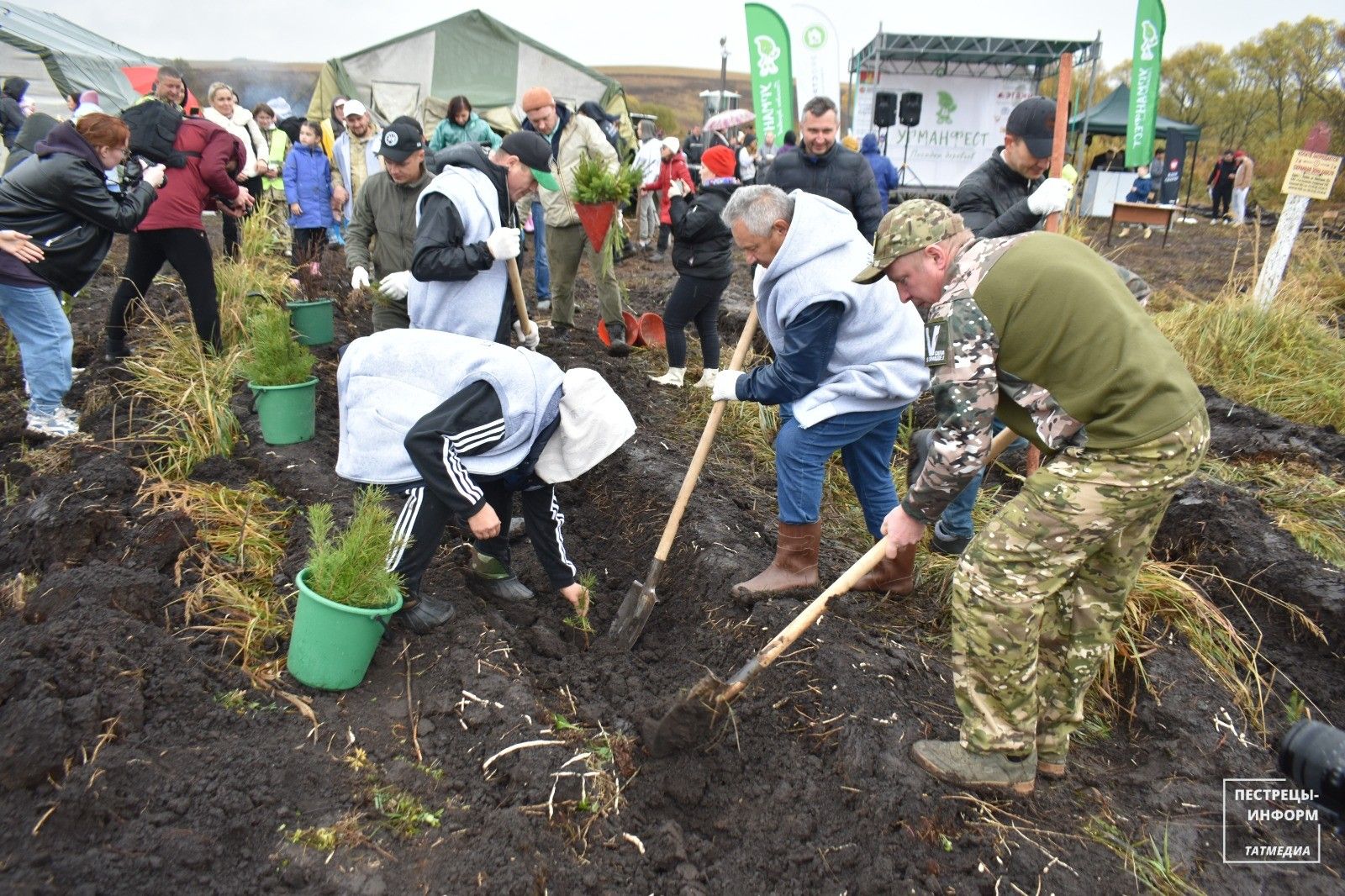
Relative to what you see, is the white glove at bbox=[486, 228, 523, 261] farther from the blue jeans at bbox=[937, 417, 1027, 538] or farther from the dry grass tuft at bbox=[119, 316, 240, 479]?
the blue jeans at bbox=[937, 417, 1027, 538]

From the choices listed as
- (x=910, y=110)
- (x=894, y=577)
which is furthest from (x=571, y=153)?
(x=910, y=110)

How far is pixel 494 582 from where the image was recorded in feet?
13.8

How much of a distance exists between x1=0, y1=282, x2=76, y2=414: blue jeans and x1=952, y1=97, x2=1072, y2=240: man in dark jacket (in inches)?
204

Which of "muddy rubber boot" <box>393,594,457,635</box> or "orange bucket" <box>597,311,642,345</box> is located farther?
"orange bucket" <box>597,311,642,345</box>

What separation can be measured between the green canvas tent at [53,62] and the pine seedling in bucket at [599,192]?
12579 millimetres

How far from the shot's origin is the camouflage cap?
2.64m

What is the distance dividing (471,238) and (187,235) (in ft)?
8.81

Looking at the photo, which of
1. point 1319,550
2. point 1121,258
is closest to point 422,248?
point 1319,550

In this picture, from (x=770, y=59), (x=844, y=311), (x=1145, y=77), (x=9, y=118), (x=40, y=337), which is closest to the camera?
(x=844, y=311)

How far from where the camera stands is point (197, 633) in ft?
11.1

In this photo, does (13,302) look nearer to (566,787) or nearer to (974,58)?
(566,787)

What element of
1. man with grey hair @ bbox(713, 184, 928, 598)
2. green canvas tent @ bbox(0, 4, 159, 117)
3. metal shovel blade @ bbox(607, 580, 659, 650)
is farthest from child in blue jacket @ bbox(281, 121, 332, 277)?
green canvas tent @ bbox(0, 4, 159, 117)

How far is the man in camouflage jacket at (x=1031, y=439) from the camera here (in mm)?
2521

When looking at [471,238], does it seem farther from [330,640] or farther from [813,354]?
[330,640]
